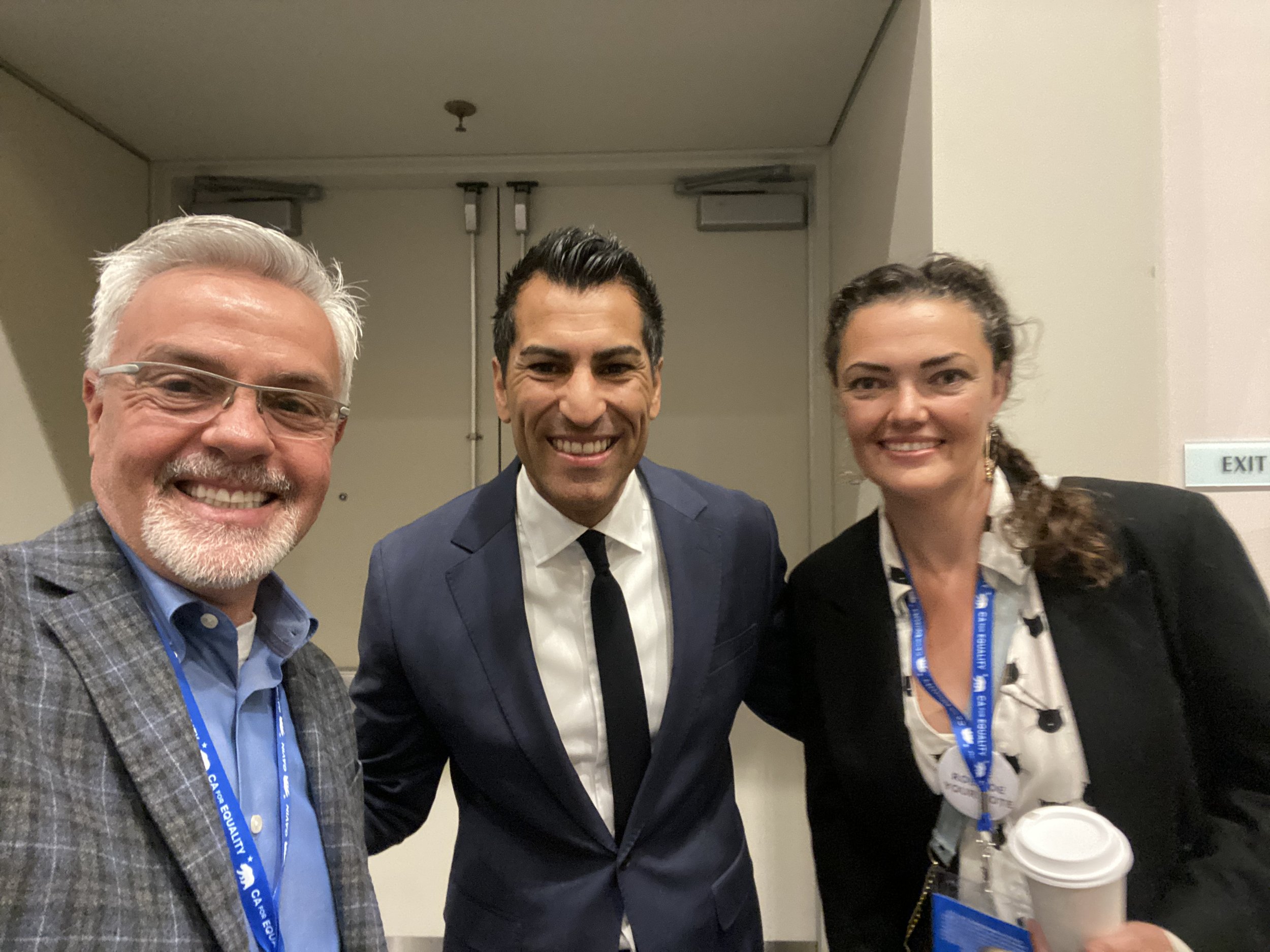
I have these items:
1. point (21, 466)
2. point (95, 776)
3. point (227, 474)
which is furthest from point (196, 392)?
point (21, 466)

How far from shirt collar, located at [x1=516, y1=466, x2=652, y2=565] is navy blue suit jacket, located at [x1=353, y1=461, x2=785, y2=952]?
0.03 m

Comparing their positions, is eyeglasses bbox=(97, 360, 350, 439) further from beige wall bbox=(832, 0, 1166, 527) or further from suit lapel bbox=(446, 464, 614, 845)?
beige wall bbox=(832, 0, 1166, 527)

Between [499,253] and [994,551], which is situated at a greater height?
[499,253]

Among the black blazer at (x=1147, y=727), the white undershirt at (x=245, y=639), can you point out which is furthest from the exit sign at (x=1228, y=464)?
the white undershirt at (x=245, y=639)

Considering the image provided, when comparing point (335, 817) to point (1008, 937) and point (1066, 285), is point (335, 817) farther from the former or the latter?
point (1066, 285)

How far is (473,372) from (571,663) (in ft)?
5.79

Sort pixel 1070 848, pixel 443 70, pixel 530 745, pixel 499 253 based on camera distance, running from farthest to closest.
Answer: pixel 499 253, pixel 443 70, pixel 530 745, pixel 1070 848

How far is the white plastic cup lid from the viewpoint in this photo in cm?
76

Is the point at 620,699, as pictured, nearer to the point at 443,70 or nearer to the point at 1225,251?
the point at 1225,251

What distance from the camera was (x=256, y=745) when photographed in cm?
86

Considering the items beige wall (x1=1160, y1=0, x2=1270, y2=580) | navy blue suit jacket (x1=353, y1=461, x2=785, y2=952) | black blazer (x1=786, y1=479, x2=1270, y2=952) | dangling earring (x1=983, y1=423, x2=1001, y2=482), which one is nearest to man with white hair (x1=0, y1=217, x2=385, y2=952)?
navy blue suit jacket (x1=353, y1=461, x2=785, y2=952)

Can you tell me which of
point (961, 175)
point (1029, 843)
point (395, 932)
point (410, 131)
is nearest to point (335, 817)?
point (1029, 843)

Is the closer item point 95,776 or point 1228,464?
point 95,776

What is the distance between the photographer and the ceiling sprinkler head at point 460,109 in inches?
87.2
